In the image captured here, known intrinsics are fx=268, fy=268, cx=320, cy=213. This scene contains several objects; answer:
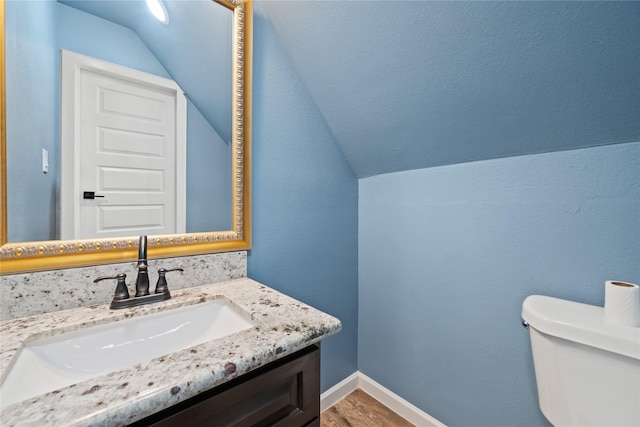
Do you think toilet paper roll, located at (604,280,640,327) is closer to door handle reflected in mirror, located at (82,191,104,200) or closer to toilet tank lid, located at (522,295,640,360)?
Result: toilet tank lid, located at (522,295,640,360)

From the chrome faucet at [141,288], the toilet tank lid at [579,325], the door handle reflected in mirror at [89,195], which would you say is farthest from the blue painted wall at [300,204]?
the toilet tank lid at [579,325]

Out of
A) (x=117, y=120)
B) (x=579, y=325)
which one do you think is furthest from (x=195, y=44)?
(x=579, y=325)

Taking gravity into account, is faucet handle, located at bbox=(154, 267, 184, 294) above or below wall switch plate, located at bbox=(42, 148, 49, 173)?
below

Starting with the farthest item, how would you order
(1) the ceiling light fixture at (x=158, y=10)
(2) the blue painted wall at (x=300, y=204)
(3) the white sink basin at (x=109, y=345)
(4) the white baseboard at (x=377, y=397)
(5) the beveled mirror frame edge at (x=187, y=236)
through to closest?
1. (4) the white baseboard at (x=377, y=397)
2. (2) the blue painted wall at (x=300, y=204)
3. (1) the ceiling light fixture at (x=158, y=10)
4. (5) the beveled mirror frame edge at (x=187, y=236)
5. (3) the white sink basin at (x=109, y=345)

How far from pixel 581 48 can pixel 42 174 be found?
57.2 inches

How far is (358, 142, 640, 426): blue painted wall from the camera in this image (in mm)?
824

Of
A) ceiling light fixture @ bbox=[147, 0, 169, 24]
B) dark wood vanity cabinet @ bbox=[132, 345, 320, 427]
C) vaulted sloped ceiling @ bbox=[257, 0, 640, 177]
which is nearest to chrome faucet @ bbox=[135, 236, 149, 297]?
dark wood vanity cabinet @ bbox=[132, 345, 320, 427]

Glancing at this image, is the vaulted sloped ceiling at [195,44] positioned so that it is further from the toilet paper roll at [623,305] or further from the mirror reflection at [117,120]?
the toilet paper roll at [623,305]

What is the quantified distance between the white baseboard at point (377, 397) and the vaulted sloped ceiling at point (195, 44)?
53.4 inches

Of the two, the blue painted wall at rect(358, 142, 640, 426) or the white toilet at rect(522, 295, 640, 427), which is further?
the blue painted wall at rect(358, 142, 640, 426)

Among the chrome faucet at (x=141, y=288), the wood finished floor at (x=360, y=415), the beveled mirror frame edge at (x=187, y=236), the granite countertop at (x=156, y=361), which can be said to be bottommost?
the wood finished floor at (x=360, y=415)

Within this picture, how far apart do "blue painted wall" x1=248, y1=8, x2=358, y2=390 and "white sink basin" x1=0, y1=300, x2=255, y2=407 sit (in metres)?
0.32

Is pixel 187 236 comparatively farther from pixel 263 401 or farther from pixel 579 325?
pixel 579 325

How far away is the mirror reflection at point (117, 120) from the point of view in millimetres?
687
